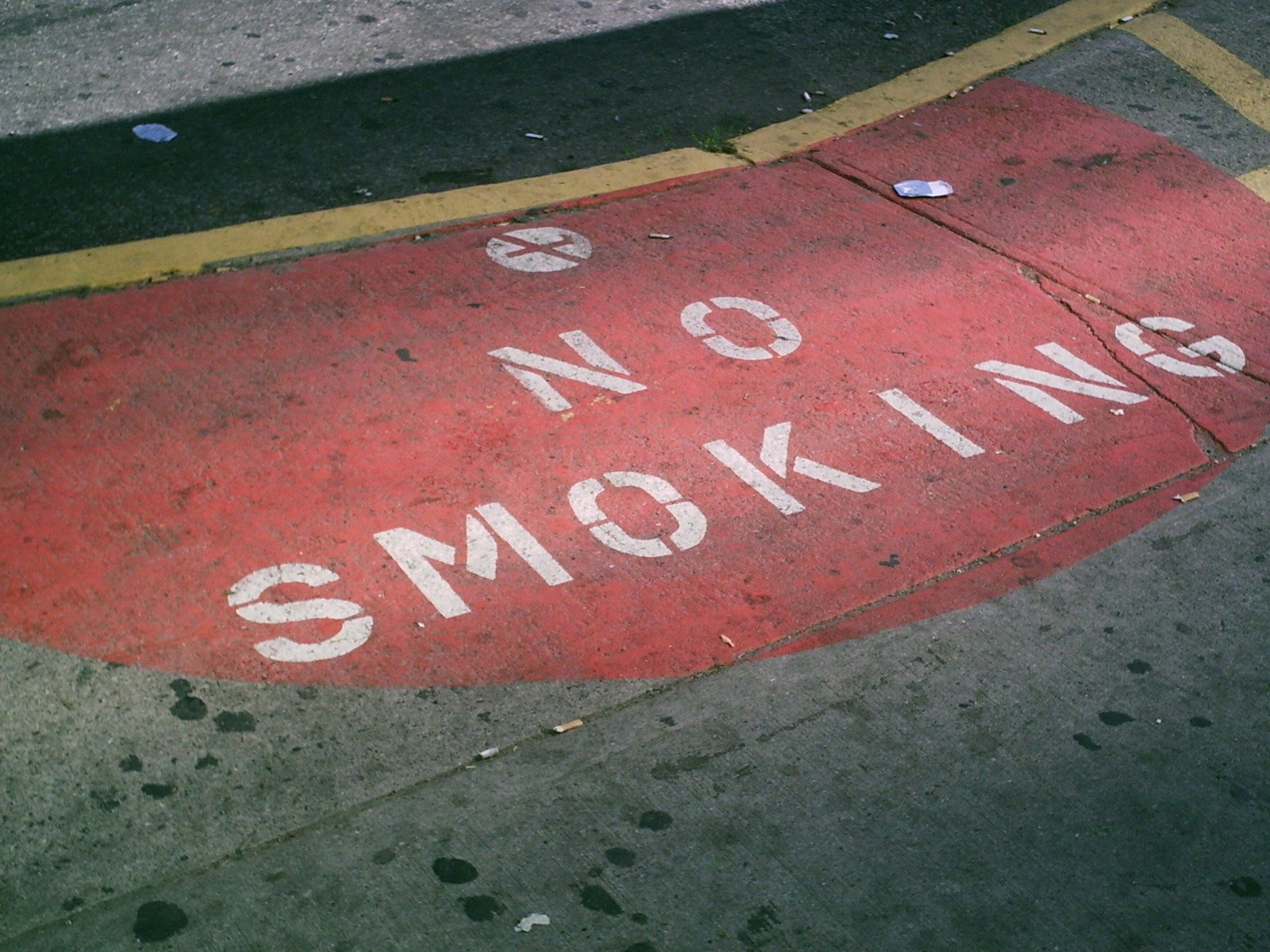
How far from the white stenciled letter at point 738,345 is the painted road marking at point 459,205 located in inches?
42.9

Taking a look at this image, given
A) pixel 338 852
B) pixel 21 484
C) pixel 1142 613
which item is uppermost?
pixel 21 484

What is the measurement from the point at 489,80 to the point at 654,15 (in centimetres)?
146

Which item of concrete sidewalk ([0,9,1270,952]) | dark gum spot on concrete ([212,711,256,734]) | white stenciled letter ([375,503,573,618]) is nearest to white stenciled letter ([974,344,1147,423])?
concrete sidewalk ([0,9,1270,952])

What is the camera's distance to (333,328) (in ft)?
18.0

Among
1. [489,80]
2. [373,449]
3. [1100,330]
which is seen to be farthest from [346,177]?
[1100,330]

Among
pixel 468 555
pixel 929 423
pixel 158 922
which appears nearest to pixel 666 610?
pixel 468 555

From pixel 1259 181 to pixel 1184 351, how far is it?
1938 mm

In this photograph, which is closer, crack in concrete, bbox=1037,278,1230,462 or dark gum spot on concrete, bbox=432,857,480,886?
dark gum spot on concrete, bbox=432,857,480,886

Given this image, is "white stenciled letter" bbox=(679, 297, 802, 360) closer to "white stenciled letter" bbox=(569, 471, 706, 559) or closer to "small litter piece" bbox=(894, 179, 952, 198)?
"white stenciled letter" bbox=(569, 471, 706, 559)

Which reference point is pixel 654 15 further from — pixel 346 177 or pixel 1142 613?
pixel 1142 613

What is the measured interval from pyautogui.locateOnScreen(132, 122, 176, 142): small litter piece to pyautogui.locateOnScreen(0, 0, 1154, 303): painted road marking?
3.17ft

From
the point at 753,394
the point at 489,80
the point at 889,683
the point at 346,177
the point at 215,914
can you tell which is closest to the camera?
the point at 215,914

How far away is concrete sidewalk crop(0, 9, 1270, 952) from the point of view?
350 centimetres

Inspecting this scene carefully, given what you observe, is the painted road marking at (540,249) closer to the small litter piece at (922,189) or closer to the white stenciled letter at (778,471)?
the white stenciled letter at (778,471)
